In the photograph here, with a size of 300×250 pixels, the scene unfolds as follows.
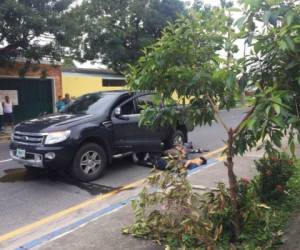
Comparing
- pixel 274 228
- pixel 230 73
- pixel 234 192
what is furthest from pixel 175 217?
pixel 230 73

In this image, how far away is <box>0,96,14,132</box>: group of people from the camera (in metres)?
16.5

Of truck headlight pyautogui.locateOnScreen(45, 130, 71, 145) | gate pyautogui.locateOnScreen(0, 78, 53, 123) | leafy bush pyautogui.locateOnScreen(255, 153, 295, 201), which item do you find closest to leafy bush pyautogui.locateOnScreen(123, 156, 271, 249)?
leafy bush pyautogui.locateOnScreen(255, 153, 295, 201)

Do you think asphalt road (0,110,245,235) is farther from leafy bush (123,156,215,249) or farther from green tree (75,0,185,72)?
green tree (75,0,185,72)

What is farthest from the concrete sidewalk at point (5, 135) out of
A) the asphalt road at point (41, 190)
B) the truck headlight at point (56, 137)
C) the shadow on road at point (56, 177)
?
the truck headlight at point (56, 137)

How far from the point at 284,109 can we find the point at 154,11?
2529 cm

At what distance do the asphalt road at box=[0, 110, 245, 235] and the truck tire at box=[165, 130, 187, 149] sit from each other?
1117 mm

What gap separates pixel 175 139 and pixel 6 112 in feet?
32.2

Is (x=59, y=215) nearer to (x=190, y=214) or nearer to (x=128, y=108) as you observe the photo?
(x=190, y=214)

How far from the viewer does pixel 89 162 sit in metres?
7.21

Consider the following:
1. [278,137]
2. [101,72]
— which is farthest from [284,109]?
[101,72]

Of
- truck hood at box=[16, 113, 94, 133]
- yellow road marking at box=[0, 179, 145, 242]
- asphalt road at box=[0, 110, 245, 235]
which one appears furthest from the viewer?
truck hood at box=[16, 113, 94, 133]

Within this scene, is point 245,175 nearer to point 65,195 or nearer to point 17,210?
point 65,195

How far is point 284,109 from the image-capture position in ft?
8.66

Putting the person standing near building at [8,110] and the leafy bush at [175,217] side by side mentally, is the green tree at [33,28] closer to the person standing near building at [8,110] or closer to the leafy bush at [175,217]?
the person standing near building at [8,110]
